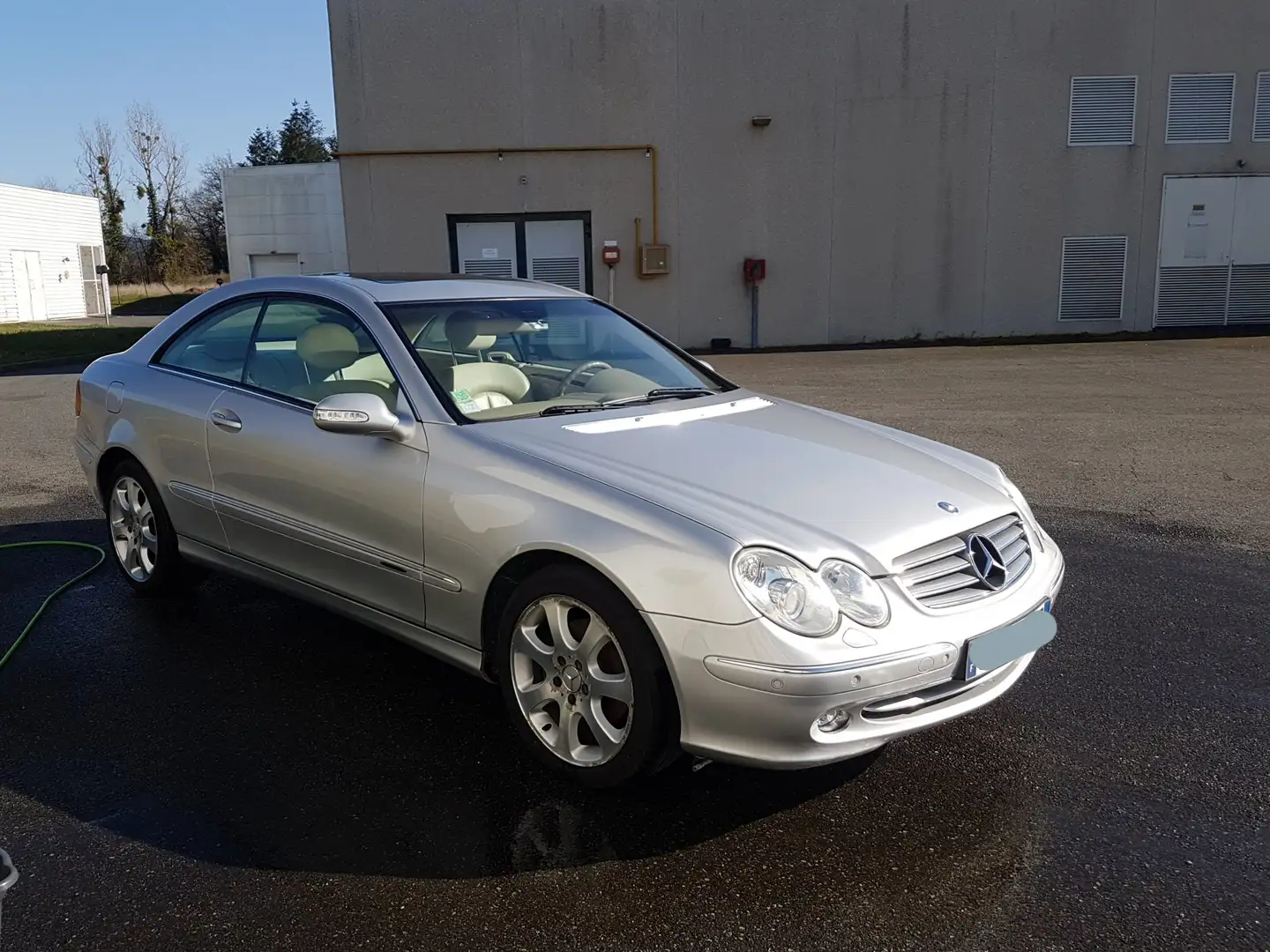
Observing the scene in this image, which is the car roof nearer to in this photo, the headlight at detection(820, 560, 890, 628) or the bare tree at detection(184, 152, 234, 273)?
the headlight at detection(820, 560, 890, 628)

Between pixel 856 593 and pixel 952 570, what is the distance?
0.40 metres

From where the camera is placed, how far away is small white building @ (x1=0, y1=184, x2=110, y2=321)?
3725 cm

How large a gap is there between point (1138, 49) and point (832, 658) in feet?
70.3

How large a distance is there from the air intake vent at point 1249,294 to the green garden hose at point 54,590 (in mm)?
21688

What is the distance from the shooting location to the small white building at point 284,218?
97.2ft

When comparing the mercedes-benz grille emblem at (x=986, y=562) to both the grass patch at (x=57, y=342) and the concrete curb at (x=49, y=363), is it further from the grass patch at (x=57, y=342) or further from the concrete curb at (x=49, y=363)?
the concrete curb at (x=49, y=363)

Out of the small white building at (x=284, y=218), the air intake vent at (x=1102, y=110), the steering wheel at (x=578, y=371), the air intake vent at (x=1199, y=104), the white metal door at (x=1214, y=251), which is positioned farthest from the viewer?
the small white building at (x=284, y=218)

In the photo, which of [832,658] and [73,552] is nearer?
[832,658]

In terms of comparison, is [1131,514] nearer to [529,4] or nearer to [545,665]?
[545,665]

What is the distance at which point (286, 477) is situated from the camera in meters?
4.12

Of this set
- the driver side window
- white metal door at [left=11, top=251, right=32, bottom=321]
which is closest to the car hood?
the driver side window

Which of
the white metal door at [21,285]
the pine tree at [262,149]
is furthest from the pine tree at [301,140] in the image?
the white metal door at [21,285]

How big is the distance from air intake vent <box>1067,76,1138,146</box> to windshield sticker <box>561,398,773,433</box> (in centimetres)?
1900

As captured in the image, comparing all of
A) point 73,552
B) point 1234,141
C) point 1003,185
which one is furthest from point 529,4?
point 73,552
